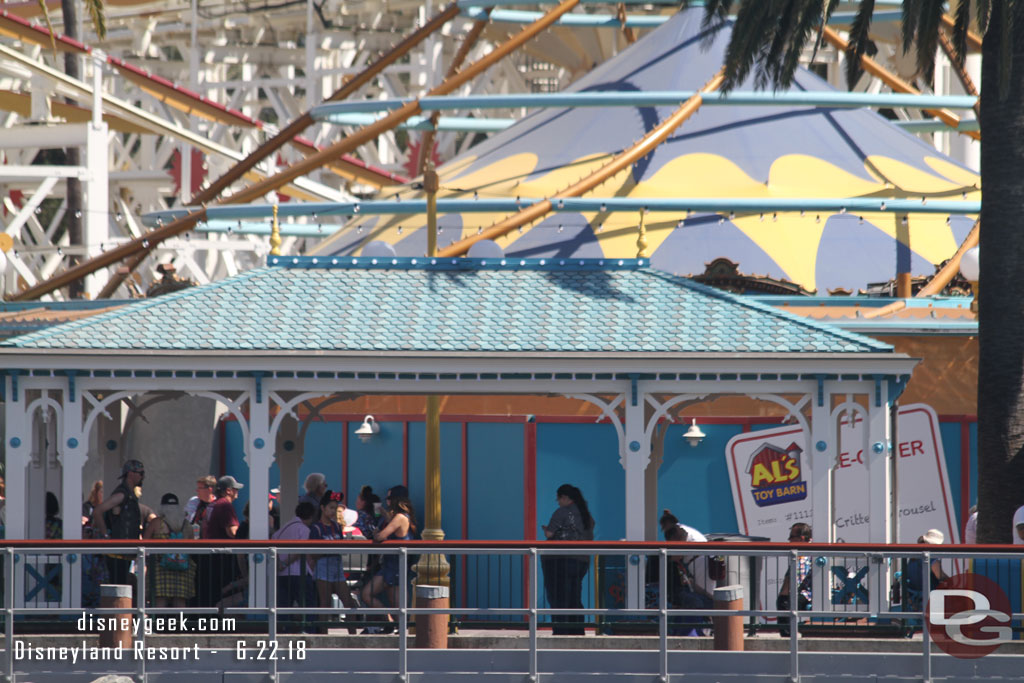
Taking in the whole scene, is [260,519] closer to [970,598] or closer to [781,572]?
[781,572]

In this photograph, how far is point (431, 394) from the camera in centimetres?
1881

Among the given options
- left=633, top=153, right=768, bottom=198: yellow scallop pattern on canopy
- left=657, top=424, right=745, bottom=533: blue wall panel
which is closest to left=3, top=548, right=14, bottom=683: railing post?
left=657, top=424, right=745, bottom=533: blue wall panel

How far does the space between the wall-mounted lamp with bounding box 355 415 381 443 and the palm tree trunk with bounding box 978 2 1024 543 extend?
932 centimetres

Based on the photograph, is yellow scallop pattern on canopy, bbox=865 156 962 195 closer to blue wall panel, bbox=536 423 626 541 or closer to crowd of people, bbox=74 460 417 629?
blue wall panel, bbox=536 423 626 541

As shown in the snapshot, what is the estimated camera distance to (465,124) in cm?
3250

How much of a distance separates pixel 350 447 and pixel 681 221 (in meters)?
8.50

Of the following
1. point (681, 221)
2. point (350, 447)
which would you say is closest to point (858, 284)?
point (681, 221)

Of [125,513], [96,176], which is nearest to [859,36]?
[125,513]

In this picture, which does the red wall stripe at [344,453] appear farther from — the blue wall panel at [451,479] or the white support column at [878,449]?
the white support column at [878,449]

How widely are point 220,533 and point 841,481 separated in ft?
33.1

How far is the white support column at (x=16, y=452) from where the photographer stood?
18.5 meters

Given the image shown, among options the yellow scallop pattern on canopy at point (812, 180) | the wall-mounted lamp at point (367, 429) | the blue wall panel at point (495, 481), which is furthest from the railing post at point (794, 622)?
the yellow scallop pattern on canopy at point (812, 180)

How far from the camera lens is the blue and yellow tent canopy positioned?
98.4 ft

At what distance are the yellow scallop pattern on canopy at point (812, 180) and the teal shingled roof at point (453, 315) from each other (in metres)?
11.8
